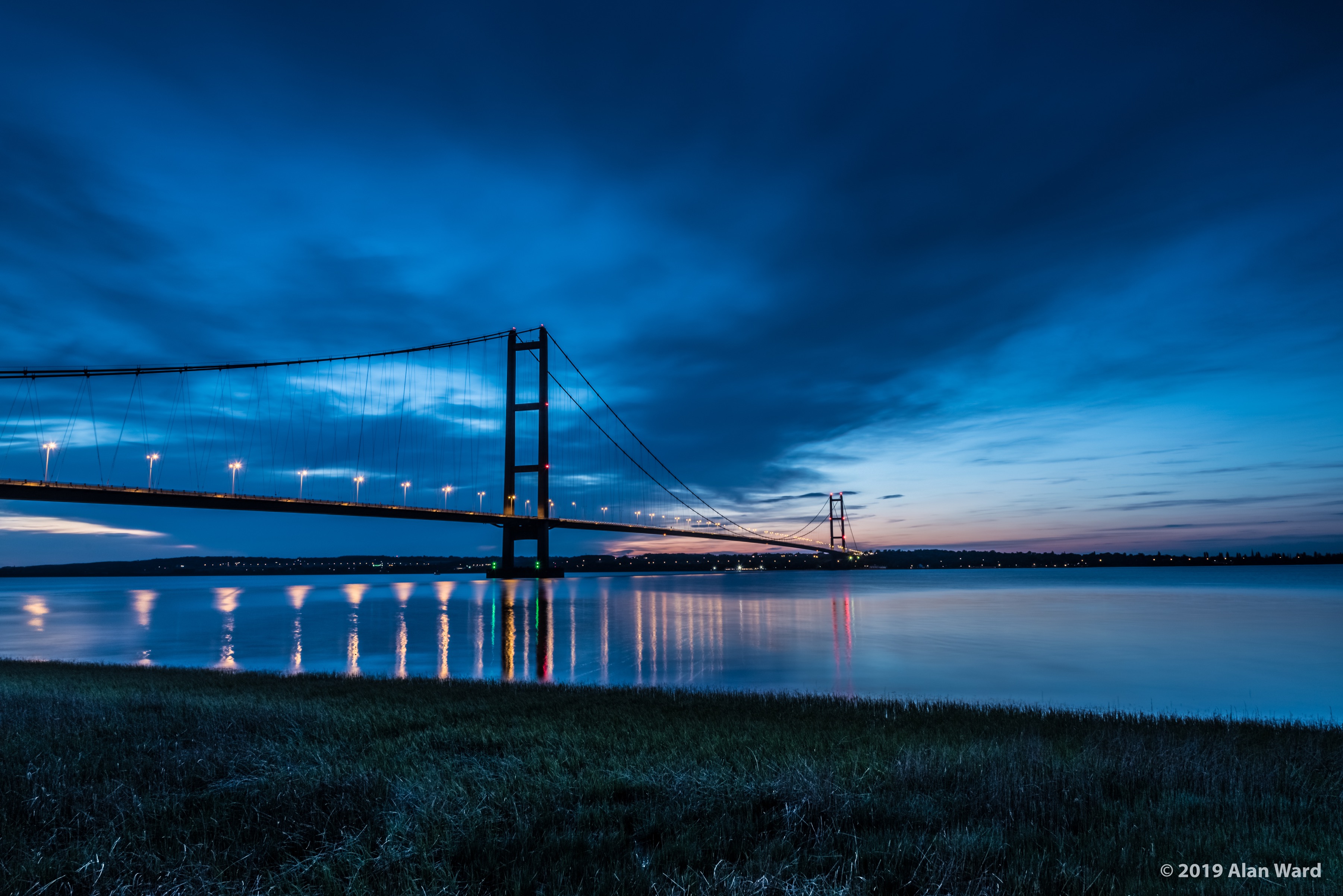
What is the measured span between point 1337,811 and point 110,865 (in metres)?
7.37

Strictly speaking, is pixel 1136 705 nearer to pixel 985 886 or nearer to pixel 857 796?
pixel 857 796

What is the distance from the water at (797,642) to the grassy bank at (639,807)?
8.35 m

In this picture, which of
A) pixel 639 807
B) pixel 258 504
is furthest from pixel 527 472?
pixel 639 807

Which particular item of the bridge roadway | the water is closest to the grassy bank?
the water

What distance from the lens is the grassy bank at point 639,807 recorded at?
374cm

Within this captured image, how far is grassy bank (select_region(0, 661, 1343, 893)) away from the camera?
12.3 ft

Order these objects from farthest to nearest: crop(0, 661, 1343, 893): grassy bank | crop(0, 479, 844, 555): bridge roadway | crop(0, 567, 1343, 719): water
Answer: crop(0, 479, 844, 555): bridge roadway < crop(0, 567, 1343, 719): water < crop(0, 661, 1343, 893): grassy bank

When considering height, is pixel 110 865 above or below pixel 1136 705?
above

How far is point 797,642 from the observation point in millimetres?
26047

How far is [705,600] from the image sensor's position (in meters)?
57.0

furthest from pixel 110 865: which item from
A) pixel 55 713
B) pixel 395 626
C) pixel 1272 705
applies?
pixel 395 626

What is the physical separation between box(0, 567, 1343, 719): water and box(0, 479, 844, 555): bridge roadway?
6.99 meters

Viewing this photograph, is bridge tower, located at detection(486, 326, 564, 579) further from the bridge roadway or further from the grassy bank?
the grassy bank

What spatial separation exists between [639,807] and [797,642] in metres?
22.2
